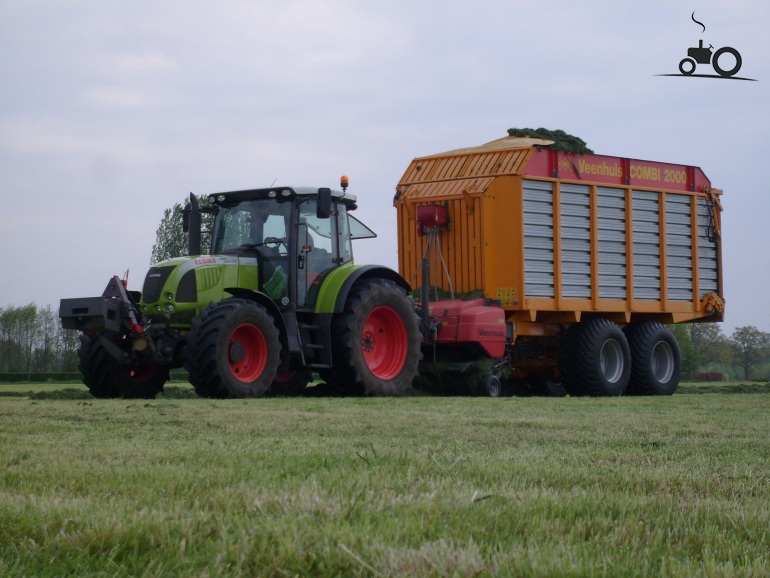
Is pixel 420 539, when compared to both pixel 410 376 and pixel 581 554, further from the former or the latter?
pixel 410 376

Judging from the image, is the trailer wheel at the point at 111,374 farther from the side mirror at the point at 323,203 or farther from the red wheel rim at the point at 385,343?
the side mirror at the point at 323,203

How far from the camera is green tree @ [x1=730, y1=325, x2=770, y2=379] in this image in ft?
268

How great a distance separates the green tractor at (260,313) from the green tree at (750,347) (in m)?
72.5

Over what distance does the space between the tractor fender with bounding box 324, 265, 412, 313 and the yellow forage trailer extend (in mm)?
1918

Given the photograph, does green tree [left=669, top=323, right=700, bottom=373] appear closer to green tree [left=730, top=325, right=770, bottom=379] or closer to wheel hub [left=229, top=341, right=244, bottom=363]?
green tree [left=730, top=325, right=770, bottom=379]

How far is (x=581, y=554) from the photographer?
273 cm

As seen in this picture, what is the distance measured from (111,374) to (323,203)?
10.5 ft

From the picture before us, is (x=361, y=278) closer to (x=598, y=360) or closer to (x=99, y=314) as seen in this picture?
(x=99, y=314)

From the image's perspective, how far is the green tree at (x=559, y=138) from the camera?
53.3ft

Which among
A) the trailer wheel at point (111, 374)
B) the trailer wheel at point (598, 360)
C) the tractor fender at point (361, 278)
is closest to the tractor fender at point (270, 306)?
the tractor fender at point (361, 278)

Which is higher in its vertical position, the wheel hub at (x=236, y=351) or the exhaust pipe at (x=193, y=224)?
the exhaust pipe at (x=193, y=224)

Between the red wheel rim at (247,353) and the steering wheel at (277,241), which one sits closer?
the red wheel rim at (247,353)

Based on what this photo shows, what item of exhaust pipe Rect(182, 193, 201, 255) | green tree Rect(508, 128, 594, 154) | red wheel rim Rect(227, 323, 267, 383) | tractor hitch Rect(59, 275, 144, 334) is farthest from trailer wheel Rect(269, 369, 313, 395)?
green tree Rect(508, 128, 594, 154)

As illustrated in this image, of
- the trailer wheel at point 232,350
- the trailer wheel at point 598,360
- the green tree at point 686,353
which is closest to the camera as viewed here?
the trailer wheel at point 232,350
